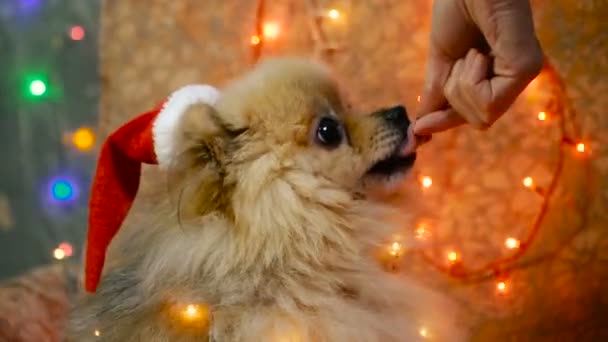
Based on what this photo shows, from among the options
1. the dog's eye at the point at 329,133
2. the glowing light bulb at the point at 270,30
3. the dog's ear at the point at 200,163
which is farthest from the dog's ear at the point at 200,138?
the glowing light bulb at the point at 270,30

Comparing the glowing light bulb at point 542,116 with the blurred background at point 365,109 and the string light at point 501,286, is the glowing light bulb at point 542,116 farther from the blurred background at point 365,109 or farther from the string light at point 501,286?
the string light at point 501,286

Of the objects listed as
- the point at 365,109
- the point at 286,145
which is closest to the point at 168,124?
the point at 286,145

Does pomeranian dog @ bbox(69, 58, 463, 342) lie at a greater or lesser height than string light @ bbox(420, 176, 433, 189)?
greater

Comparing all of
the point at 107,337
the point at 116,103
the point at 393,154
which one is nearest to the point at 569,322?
the point at 393,154

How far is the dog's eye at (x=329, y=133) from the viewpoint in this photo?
4.00ft

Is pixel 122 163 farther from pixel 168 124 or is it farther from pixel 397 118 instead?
pixel 397 118

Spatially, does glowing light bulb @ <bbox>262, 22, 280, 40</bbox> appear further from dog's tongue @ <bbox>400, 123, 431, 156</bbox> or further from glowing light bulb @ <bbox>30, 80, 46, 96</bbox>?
dog's tongue @ <bbox>400, 123, 431, 156</bbox>

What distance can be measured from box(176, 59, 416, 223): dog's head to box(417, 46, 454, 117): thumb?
3.1 inches

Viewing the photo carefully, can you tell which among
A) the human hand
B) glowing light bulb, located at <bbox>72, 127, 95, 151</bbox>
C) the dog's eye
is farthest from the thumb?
glowing light bulb, located at <bbox>72, 127, 95, 151</bbox>

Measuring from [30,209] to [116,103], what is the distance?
35cm

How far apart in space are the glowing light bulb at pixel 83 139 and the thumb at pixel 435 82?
3.44 ft

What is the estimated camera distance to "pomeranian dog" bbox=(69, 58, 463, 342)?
114cm

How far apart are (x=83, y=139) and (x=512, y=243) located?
43.7 inches

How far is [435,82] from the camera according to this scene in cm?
116
